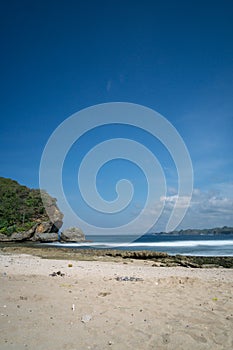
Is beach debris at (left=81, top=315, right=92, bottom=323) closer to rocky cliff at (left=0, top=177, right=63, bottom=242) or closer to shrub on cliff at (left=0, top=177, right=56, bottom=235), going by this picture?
rocky cliff at (left=0, top=177, right=63, bottom=242)

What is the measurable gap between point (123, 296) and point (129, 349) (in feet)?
9.88

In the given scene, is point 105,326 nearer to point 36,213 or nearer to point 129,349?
point 129,349

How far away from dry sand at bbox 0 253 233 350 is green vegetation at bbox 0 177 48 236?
173 ft

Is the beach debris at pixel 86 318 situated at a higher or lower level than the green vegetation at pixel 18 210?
lower

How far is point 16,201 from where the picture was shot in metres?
63.1

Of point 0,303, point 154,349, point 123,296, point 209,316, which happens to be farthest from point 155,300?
point 0,303

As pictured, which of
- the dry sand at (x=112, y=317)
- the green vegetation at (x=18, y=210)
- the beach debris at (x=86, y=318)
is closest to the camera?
the dry sand at (x=112, y=317)

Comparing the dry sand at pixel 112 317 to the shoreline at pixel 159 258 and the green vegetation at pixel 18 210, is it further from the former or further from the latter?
the green vegetation at pixel 18 210

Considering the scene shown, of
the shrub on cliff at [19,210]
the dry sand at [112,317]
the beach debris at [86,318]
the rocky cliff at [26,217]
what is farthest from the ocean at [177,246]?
the beach debris at [86,318]

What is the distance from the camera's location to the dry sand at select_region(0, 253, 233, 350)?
4.06m

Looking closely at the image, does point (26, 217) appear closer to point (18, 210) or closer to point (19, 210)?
point (19, 210)

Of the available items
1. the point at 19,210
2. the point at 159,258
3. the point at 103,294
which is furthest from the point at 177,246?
the point at 103,294

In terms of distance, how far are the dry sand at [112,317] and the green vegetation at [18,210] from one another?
2075 inches

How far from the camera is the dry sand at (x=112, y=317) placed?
4.06 meters
